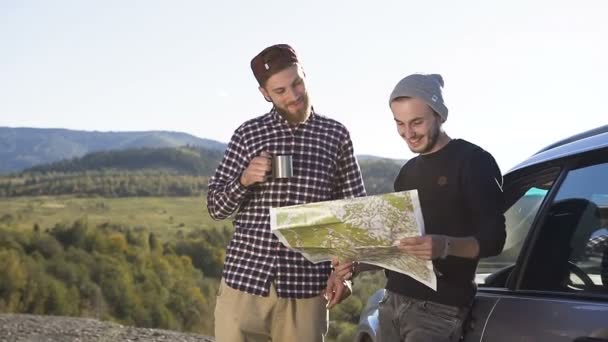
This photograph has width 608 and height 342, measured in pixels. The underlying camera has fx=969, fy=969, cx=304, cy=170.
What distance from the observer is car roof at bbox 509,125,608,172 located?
10.5 ft

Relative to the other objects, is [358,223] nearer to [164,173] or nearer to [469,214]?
[469,214]

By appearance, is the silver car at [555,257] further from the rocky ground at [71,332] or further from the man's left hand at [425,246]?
the rocky ground at [71,332]

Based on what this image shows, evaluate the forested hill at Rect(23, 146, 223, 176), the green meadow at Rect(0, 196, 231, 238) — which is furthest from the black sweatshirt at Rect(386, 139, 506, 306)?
the forested hill at Rect(23, 146, 223, 176)

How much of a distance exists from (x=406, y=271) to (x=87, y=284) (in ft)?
122

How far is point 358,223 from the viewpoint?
3.10 meters

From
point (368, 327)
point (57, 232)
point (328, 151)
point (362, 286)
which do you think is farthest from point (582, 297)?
point (57, 232)

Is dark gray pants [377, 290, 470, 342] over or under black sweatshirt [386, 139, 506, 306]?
under

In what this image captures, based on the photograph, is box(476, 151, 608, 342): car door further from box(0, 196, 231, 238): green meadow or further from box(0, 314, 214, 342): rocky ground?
box(0, 196, 231, 238): green meadow

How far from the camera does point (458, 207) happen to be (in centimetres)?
319

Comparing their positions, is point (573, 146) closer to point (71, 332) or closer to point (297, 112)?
point (297, 112)

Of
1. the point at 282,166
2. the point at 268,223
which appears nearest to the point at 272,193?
the point at 268,223

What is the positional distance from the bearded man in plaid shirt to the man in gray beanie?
51cm

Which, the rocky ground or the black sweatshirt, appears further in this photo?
the rocky ground

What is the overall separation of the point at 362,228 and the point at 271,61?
0.94 meters
